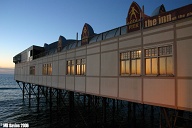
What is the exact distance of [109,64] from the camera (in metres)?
12.2

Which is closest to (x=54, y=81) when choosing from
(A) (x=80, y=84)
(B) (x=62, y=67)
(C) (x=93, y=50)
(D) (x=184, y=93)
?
(B) (x=62, y=67)

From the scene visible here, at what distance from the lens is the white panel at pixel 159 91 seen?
27.1 feet

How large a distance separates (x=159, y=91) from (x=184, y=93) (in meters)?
1.23

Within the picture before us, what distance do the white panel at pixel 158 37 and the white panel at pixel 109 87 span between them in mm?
3413

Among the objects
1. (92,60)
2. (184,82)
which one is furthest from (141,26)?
(92,60)

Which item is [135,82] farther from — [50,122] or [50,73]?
[50,122]

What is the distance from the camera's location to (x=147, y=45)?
373 inches

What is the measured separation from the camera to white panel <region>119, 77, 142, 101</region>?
987cm

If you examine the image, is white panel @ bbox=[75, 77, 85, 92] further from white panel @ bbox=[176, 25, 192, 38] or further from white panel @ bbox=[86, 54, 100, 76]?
white panel @ bbox=[176, 25, 192, 38]

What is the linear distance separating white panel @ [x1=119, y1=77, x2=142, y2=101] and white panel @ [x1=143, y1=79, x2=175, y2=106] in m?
0.42

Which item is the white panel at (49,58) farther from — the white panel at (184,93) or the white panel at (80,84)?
the white panel at (184,93)

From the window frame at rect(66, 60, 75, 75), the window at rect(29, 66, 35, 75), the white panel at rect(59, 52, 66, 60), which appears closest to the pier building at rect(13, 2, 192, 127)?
the window frame at rect(66, 60, 75, 75)

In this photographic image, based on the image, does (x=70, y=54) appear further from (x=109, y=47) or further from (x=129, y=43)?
(x=129, y=43)

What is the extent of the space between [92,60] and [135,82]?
496cm
